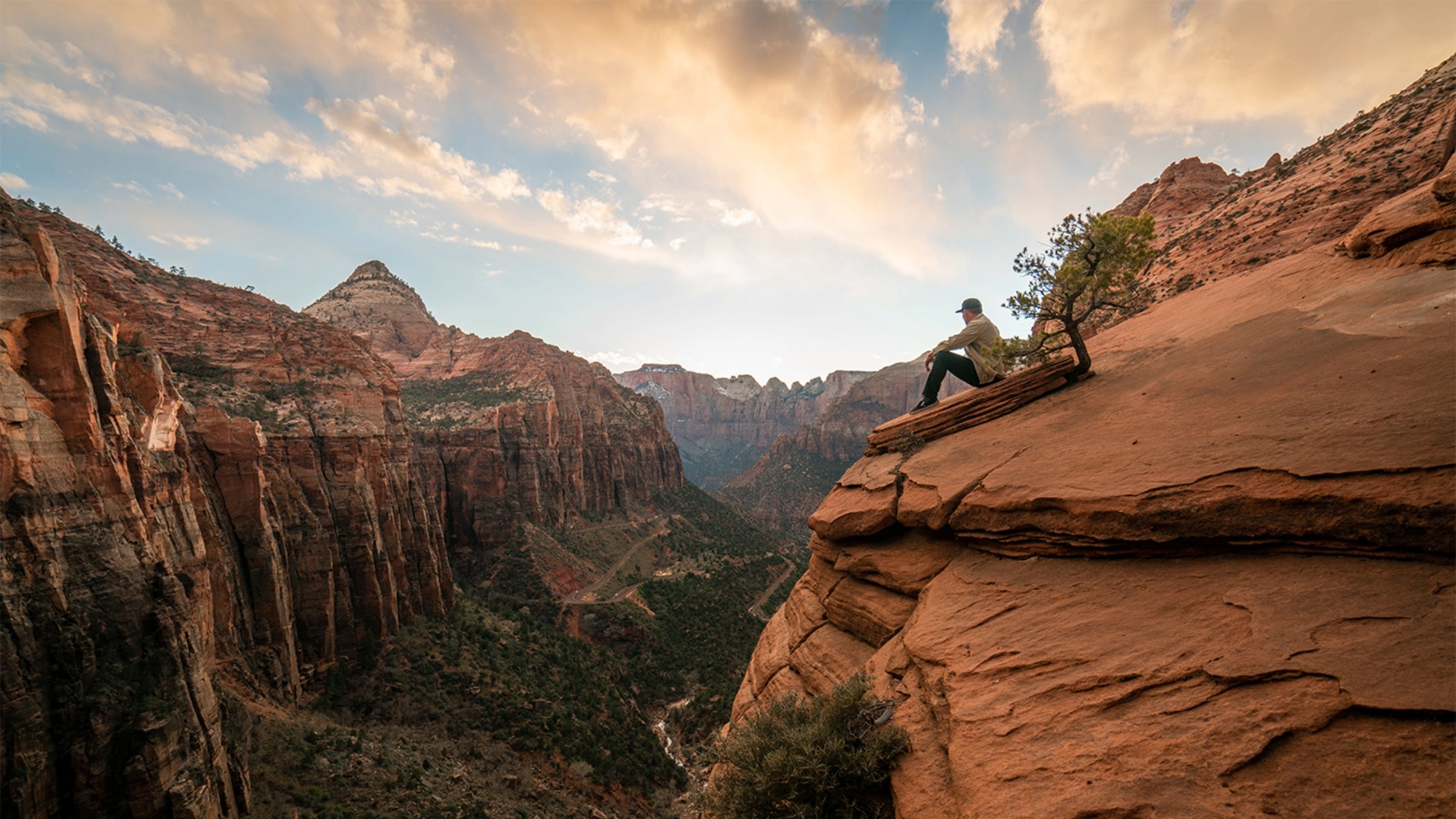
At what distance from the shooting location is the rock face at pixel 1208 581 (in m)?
4.22

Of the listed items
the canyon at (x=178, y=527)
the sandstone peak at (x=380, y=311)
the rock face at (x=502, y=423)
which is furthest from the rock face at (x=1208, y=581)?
the sandstone peak at (x=380, y=311)

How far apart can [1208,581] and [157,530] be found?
27898 mm

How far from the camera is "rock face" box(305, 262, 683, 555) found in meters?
64.4

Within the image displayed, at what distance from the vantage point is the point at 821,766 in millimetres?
6785

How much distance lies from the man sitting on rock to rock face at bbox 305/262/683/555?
59259 mm

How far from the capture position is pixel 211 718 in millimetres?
16672

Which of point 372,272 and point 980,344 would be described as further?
point 372,272

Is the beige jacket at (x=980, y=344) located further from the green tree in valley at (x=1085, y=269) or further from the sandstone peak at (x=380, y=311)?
the sandstone peak at (x=380, y=311)

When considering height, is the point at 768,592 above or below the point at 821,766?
below

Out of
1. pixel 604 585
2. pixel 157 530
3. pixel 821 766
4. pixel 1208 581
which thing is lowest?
pixel 604 585

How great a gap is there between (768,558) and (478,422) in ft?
146

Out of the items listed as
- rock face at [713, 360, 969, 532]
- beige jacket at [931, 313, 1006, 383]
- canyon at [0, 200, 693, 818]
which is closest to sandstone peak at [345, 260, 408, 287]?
canyon at [0, 200, 693, 818]

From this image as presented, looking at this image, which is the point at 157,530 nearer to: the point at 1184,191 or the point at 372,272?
the point at 1184,191

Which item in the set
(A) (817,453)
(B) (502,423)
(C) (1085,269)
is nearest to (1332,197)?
(C) (1085,269)
